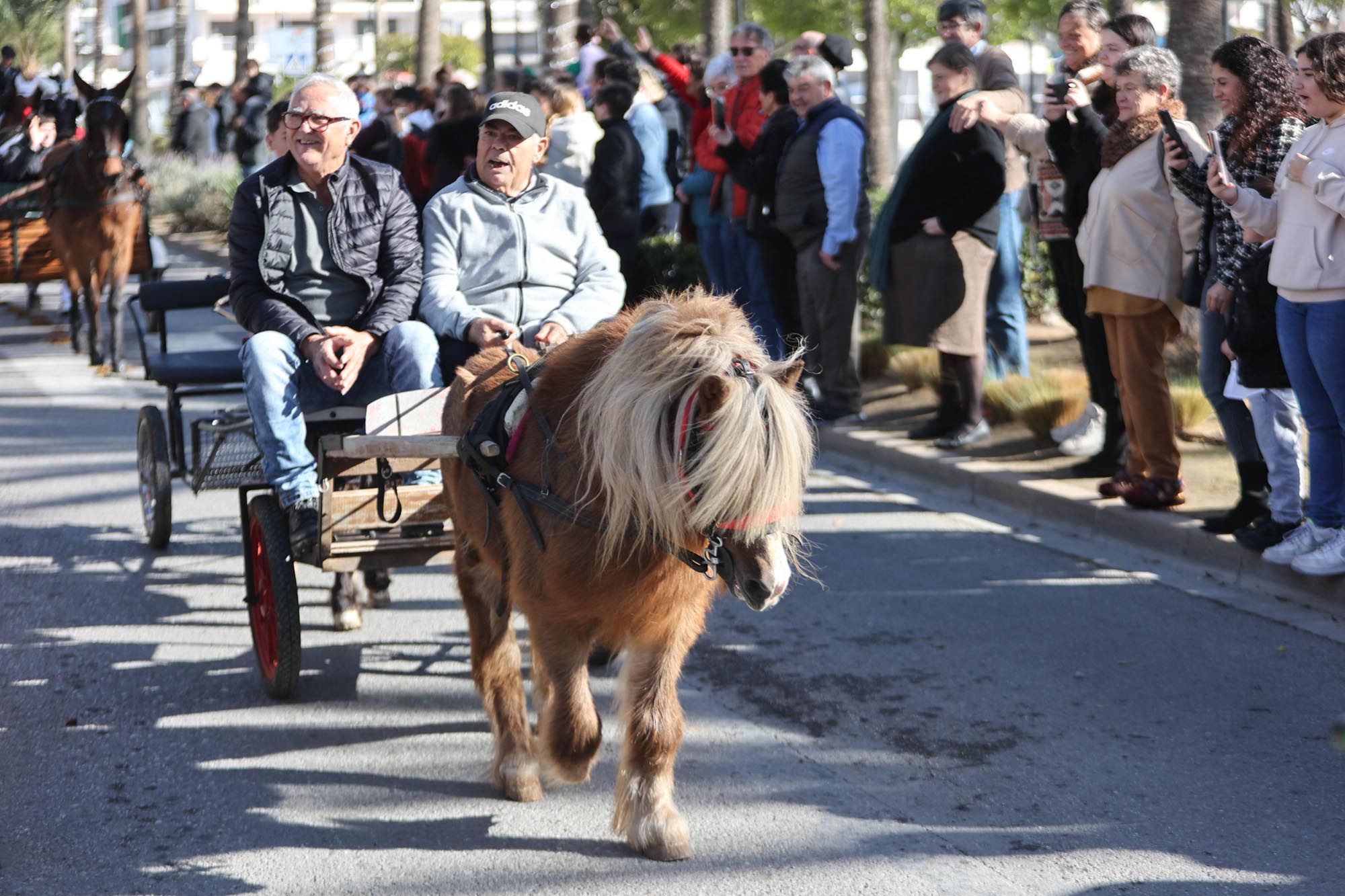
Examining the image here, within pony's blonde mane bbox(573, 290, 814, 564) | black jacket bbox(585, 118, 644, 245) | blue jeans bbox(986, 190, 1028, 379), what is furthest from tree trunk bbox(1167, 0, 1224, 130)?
pony's blonde mane bbox(573, 290, 814, 564)

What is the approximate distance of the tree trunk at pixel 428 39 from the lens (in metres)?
25.7

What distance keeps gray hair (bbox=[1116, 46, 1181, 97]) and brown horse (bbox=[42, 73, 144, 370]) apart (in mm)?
Answer: 9604

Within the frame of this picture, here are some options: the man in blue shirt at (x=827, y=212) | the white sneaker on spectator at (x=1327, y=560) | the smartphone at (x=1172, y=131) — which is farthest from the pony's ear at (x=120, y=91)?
the white sneaker on spectator at (x=1327, y=560)

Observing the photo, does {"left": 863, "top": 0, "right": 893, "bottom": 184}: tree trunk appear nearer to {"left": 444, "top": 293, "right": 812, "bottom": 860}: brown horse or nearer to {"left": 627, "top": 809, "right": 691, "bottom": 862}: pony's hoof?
{"left": 444, "top": 293, "right": 812, "bottom": 860}: brown horse

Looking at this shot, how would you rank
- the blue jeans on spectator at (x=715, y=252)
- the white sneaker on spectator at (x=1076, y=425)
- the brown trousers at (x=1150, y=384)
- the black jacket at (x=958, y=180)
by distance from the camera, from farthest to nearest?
1. the blue jeans on spectator at (x=715, y=252)
2. the black jacket at (x=958, y=180)
3. the white sneaker on spectator at (x=1076, y=425)
4. the brown trousers at (x=1150, y=384)

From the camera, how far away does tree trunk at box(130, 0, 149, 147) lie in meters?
37.0

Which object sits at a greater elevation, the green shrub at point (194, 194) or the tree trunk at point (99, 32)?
the tree trunk at point (99, 32)

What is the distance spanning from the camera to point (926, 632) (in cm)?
625

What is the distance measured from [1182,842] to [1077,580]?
9.36ft

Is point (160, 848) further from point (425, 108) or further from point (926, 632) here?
point (425, 108)

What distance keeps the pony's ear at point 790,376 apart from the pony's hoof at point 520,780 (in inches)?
61.5

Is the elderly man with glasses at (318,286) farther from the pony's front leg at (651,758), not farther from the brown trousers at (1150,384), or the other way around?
the brown trousers at (1150,384)

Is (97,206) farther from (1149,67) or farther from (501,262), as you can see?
(1149,67)

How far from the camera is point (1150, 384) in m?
7.52
